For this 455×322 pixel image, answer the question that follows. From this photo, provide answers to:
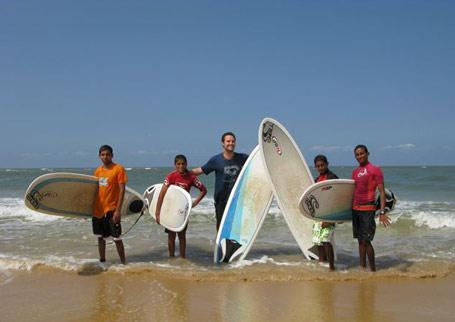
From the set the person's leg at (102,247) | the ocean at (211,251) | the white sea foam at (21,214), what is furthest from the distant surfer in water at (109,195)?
the white sea foam at (21,214)

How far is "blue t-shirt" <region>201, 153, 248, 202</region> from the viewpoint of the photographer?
213 inches

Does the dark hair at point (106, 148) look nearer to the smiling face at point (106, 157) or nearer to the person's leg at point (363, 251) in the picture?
the smiling face at point (106, 157)

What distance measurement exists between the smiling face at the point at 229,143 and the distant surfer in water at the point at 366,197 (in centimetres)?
147

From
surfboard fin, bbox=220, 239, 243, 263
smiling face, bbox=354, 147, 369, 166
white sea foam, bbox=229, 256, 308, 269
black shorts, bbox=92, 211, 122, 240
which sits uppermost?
smiling face, bbox=354, 147, 369, 166

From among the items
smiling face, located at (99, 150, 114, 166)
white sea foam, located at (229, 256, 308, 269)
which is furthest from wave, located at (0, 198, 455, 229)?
smiling face, located at (99, 150, 114, 166)

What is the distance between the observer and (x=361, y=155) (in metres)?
4.68

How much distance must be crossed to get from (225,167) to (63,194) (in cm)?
207

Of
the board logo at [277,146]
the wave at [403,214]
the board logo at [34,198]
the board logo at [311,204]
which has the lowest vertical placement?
the wave at [403,214]

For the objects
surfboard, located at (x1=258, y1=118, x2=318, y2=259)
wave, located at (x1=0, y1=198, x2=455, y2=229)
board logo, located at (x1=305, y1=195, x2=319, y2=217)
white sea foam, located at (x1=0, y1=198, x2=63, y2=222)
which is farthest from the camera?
white sea foam, located at (x1=0, y1=198, x2=63, y2=222)

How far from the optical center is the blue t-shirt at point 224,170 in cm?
542

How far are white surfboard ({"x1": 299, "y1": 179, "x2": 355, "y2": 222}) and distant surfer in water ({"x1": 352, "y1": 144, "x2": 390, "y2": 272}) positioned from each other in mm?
176

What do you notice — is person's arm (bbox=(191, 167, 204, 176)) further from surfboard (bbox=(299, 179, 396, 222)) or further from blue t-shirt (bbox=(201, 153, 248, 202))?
surfboard (bbox=(299, 179, 396, 222))

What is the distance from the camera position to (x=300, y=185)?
5.75 metres

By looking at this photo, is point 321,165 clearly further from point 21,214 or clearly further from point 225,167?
point 21,214
